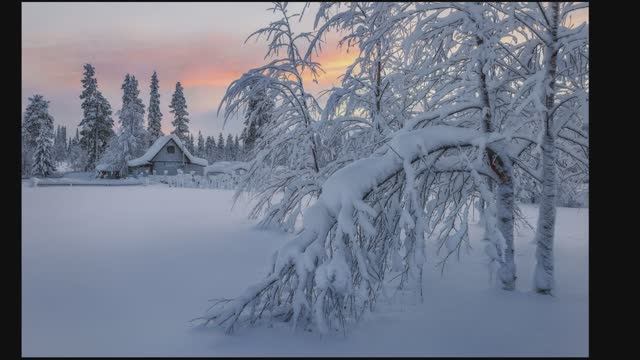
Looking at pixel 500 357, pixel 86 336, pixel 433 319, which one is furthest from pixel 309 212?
pixel 86 336

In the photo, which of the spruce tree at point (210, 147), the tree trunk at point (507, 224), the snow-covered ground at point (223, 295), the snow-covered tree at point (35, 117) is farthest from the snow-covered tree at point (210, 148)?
the tree trunk at point (507, 224)

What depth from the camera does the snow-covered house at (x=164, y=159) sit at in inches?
1880

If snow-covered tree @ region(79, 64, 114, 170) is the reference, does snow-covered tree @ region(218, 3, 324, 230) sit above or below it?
below

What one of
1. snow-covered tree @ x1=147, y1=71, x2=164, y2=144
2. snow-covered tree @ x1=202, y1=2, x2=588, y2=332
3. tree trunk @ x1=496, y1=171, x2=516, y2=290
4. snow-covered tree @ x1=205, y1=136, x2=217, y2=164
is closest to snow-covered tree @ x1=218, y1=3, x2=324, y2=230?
snow-covered tree @ x1=202, y1=2, x2=588, y2=332

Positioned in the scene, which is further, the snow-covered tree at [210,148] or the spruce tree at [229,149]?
the spruce tree at [229,149]

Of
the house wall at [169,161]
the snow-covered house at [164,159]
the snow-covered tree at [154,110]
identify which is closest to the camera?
the snow-covered house at [164,159]

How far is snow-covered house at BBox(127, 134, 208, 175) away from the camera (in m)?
47.8

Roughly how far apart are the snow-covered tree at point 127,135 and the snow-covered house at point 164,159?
1676mm

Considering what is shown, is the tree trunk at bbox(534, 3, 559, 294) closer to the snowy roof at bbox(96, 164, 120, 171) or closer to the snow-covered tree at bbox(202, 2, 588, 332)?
the snow-covered tree at bbox(202, 2, 588, 332)

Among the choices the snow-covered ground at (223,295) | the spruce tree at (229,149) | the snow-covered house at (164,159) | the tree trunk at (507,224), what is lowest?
the snow-covered ground at (223,295)

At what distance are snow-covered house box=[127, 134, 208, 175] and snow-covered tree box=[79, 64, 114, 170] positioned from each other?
23.1 feet

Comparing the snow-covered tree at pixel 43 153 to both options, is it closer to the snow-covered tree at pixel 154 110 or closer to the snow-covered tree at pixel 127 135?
the snow-covered tree at pixel 127 135

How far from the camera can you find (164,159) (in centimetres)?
4888
